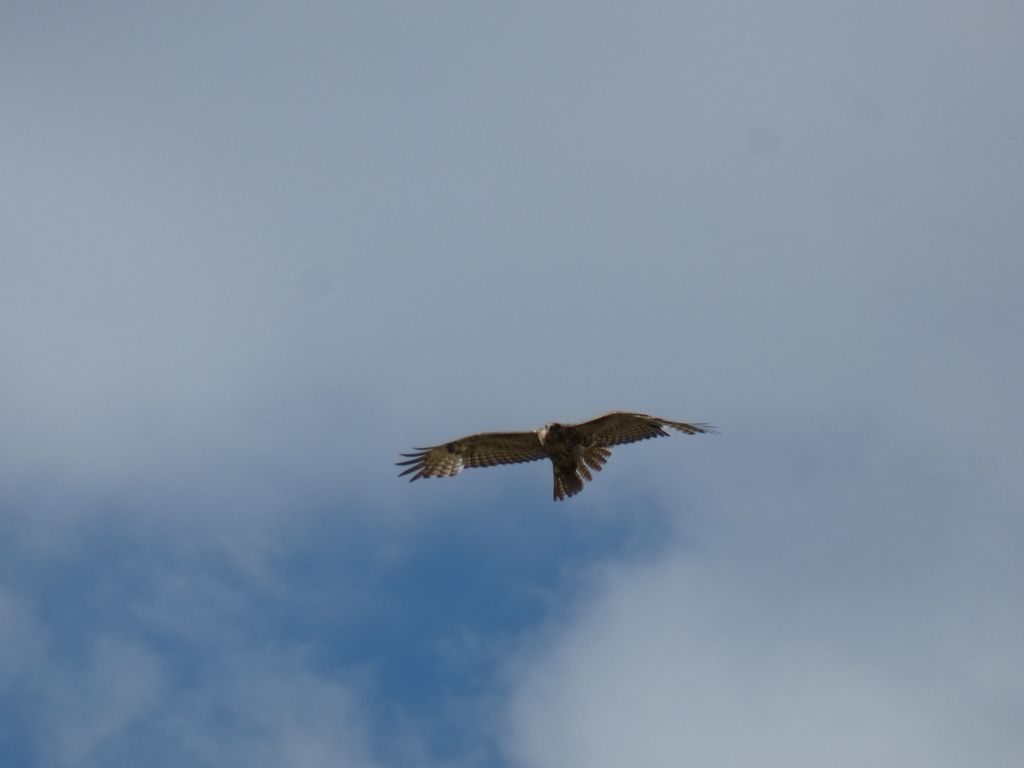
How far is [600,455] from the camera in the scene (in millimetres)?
26500

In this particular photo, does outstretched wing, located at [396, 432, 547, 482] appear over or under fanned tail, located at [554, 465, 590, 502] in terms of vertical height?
over

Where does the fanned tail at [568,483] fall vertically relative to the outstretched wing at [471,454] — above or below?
below

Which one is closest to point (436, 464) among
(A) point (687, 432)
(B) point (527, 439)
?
(B) point (527, 439)

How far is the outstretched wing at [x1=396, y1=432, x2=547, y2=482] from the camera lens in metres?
27.2

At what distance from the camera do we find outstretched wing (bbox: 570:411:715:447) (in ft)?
84.4

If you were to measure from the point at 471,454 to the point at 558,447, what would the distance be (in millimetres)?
2035

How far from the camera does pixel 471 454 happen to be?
2762 cm

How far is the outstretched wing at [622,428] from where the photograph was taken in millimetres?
25734

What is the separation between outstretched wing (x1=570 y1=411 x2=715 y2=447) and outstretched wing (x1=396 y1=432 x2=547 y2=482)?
1188mm

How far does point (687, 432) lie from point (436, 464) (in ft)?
15.8

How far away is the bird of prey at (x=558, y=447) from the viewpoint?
2602 cm

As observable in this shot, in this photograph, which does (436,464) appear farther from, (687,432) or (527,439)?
(687,432)

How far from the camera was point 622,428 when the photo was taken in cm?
2623

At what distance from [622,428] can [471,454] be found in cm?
301
